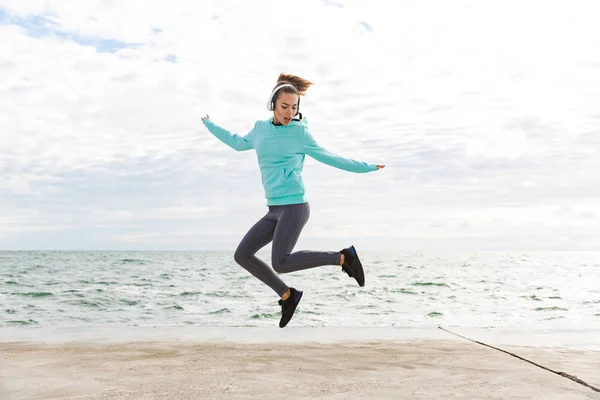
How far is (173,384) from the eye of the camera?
15.3ft

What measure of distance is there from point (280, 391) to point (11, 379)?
2.20m

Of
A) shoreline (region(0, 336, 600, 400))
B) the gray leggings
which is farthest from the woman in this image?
shoreline (region(0, 336, 600, 400))

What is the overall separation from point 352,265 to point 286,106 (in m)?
1.50

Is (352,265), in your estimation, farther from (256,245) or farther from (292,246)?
(256,245)

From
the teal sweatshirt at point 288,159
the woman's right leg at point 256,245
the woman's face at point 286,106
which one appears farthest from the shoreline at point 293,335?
the woman's face at point 286,106

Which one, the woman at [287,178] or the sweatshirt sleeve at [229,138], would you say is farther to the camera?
the sweatshirt sleeve at [229,138]

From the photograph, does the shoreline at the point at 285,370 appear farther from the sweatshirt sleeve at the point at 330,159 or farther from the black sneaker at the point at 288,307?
the sweatshirt sleeve at the point at 330,159

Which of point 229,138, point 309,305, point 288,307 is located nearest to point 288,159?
point 229,138

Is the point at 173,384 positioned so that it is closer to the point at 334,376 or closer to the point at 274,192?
the point at 334,376

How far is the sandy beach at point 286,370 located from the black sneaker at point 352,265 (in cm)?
76

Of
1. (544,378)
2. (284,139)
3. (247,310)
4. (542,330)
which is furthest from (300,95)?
(247,310)

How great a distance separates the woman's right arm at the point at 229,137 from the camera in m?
5.71

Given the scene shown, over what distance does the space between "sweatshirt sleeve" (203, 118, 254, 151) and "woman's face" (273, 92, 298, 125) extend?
0.43 metres

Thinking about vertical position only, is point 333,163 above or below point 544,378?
above
